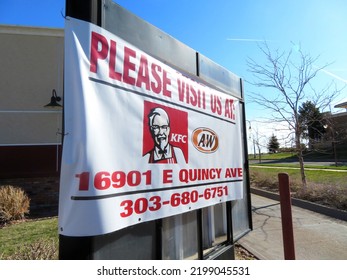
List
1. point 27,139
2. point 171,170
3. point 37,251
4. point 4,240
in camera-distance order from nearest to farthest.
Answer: point 171,170
point 37,251
point 4,240
point 27,139

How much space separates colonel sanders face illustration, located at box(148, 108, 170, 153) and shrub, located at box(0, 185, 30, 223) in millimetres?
6264

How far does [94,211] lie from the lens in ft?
7.30

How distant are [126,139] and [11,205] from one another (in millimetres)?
6572

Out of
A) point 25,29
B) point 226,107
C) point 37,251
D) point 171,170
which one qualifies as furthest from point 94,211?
point 25,29

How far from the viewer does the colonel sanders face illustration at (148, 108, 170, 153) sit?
2878 millimetres

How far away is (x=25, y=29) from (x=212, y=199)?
9.48 metres

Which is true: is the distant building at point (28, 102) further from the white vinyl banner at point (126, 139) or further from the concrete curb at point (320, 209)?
the concrete curb at point (320, 209)

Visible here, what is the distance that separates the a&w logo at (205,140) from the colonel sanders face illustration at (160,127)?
536 mm

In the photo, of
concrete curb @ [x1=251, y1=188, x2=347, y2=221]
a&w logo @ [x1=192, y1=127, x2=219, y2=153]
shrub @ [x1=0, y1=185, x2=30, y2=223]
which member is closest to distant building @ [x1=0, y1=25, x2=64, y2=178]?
shrub @ [x1=0, y1=185, x2=30, y2=223]

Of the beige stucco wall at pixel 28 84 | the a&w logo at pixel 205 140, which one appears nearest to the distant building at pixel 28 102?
the beige stucco wall at pixel 28 84

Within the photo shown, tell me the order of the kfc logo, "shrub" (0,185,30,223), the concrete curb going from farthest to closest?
the concrete curb → "shrub" (0,185,30,223) → the kfc logo

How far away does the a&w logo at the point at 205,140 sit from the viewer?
352cm

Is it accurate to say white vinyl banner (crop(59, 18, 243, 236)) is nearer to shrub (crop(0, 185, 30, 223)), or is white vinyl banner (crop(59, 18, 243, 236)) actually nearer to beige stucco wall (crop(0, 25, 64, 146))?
shrub (crop(0, 185, 30, 223))

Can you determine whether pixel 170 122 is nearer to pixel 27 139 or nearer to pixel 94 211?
pixel 94 211
